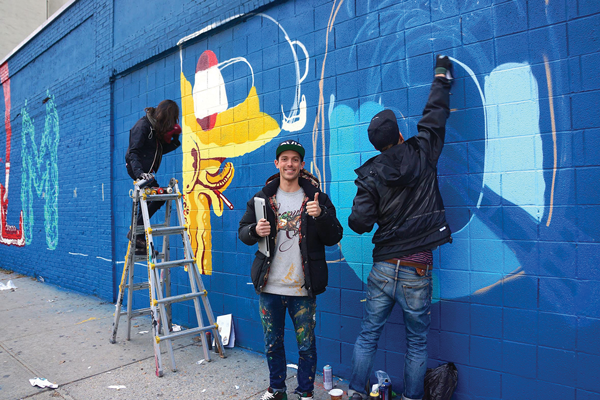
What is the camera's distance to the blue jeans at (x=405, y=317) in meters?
2.53

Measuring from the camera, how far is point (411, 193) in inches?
101

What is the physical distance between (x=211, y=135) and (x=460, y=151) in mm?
2836

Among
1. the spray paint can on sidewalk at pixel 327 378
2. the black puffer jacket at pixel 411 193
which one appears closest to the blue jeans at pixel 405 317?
the black puffer jacket at pixel 411 193

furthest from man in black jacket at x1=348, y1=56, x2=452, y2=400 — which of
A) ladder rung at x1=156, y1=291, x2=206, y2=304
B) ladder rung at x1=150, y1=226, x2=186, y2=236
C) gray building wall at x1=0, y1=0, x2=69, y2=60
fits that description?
gray building wall at x1=0, y1=0, x2=69, y2=60

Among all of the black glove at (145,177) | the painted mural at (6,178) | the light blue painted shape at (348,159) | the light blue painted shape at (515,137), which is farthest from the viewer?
the painted mural at (6,178)

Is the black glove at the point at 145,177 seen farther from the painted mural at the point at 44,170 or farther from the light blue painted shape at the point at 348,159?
the painted mural at the point at 44,170

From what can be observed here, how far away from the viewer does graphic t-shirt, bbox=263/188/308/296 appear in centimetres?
281

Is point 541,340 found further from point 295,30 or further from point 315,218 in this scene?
point 295,30

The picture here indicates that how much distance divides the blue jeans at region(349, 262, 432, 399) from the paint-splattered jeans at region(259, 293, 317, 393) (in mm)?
344

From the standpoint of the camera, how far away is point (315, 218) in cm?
269

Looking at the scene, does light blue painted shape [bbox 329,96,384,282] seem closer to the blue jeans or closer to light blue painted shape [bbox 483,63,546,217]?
the blue jeans

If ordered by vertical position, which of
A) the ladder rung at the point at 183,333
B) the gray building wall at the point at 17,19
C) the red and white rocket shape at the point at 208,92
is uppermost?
the gray building wall at the point at 17,19

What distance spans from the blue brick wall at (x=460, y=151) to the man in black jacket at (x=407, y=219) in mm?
391

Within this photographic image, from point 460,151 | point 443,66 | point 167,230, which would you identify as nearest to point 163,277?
point 167,230
